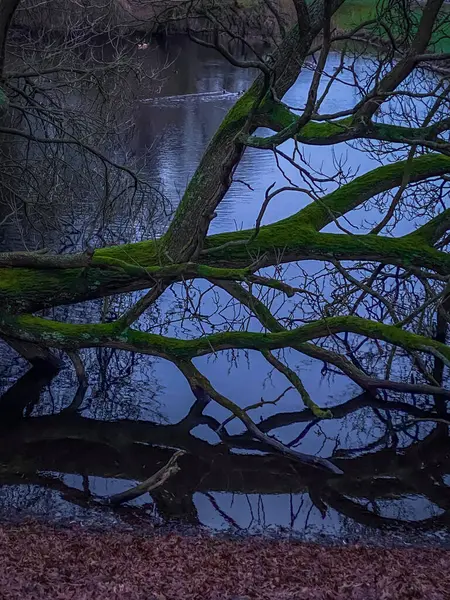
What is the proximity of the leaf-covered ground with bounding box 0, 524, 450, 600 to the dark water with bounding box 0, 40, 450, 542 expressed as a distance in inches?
27.0

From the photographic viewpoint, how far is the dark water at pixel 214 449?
8289 mm

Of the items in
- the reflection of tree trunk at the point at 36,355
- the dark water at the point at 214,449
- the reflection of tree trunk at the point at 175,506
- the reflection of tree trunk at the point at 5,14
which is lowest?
the reflection of tree trunk at the point at 175,506

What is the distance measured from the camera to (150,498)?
8469 mm

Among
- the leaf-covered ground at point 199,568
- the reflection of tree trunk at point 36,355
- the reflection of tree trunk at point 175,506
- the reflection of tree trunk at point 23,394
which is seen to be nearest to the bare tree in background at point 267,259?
the reflection of tree trunk at point 36,355

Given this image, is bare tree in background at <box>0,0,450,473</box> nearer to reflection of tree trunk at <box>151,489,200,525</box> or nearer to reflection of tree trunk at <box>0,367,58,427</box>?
reflection of tree trunk at <box>0,367,58,427</box>

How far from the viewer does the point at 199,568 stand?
6.43m

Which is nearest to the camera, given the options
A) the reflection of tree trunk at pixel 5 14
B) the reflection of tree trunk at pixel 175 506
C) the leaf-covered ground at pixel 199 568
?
the leaf-covered ground at pixel 199 568

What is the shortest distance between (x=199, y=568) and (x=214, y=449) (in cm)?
327

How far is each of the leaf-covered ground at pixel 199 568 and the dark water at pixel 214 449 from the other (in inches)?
27.0

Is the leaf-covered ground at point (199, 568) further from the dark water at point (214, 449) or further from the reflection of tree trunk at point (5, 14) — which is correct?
the reflection of tree trunk at point (5, 14)

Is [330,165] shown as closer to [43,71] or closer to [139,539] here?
[43,71]

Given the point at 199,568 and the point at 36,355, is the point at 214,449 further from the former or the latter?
the point at 199,568

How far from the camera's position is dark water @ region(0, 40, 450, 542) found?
8289mm

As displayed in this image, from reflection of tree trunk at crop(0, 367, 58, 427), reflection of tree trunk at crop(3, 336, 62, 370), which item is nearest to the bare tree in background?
reflection of tree trunk at crop(3, 336, 62, 370)
